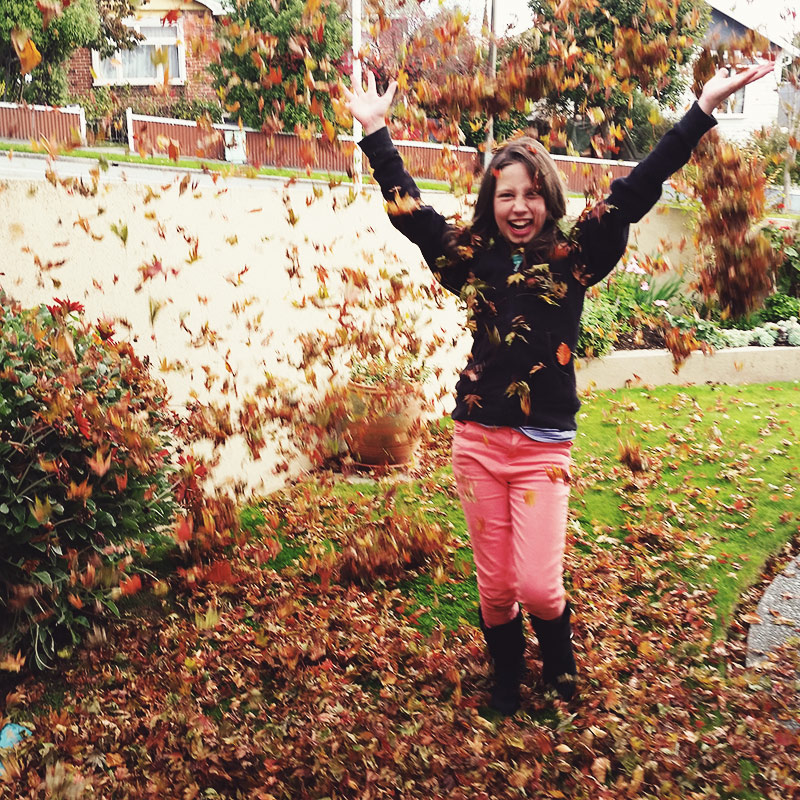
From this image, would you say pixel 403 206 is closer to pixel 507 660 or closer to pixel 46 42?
pixel 507 660

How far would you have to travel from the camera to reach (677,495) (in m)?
5.09

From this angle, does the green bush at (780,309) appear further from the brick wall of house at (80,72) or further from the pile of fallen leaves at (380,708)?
the brick wall of house at (80,72)

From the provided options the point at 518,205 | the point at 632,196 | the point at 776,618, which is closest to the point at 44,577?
the point at 518,205

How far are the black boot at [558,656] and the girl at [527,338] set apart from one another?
1 centimetres

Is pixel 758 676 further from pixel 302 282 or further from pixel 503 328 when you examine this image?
pixel 302 282

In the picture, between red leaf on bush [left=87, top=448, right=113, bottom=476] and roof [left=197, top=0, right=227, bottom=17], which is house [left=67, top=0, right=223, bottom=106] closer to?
roof [left=197, top=0, right=227, bottom=17]

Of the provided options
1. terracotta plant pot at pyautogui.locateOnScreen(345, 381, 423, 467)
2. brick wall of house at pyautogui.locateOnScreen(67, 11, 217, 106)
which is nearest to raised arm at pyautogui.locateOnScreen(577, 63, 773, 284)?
terracotta plant pot at pyautogui.locateOnScreen(345, 381, 423, 467)

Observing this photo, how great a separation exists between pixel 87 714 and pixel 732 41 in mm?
3318

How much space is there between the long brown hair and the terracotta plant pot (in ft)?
9.01

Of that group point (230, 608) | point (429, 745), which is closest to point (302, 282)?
point (230, 608)

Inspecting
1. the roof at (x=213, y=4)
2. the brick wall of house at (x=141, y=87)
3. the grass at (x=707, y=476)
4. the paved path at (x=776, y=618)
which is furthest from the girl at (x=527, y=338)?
the roof at (x=213, y=4)

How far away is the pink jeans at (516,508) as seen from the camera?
263cm

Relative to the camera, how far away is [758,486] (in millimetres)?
5242

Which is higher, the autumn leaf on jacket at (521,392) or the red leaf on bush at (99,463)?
the autumn leaf on jacket at (521,392)
